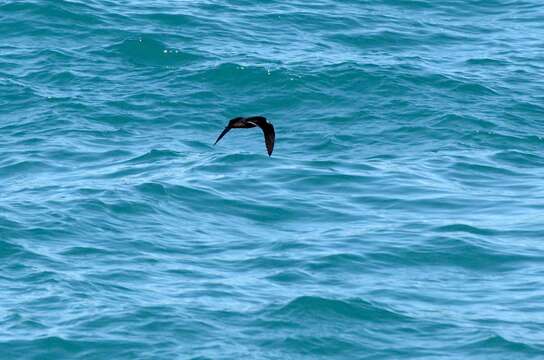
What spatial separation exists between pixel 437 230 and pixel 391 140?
4.21m

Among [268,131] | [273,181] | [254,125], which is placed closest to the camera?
[254,125]

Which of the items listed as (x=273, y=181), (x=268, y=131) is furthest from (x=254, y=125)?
(x=273, y=181)

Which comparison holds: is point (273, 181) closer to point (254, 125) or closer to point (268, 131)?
point (268, 131)

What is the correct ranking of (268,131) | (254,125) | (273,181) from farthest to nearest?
(273,181) → (268,131) → (254,125)

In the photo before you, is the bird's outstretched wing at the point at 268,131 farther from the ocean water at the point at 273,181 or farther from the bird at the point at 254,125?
the ocean water at the point at 273,181

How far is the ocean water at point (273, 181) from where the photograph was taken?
20.5 meters

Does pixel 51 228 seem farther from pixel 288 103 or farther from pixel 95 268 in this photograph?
pixel 288 103

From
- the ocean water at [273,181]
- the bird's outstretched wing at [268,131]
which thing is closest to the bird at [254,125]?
the bird's outstretched wing at [268,131]

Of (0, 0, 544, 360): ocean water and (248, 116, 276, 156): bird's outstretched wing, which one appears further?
(0, 0, 544, 360): ocean water

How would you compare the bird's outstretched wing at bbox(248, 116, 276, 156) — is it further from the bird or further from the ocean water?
the ocean water

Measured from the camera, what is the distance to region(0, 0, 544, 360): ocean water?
67.3 feet

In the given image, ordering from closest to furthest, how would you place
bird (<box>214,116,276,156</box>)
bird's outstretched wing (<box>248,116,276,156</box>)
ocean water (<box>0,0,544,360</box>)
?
bird (<box>214,116,276,156</box>) < bird's outstretched wing (<box>248,116,276,156</box>) < ocean water (<box>0,0,544,360</box>)

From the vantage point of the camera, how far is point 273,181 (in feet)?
85.1

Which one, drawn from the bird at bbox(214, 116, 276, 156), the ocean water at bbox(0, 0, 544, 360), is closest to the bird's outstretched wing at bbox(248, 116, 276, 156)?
the bird at bbox(214, 116, 276, 156)
